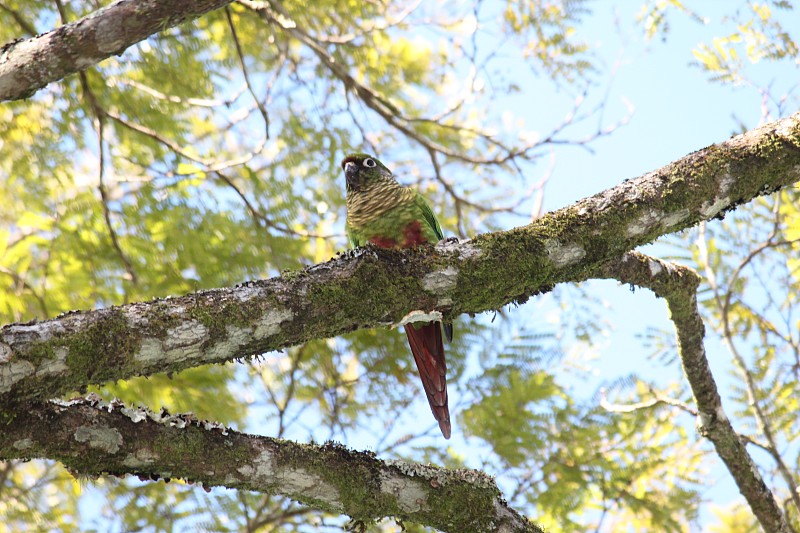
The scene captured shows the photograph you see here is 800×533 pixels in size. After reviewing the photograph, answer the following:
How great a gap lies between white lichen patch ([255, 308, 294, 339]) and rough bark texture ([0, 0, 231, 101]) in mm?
1580

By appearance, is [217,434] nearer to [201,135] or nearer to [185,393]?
[185,393]

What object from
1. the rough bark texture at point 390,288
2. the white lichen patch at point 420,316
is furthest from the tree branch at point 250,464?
the white lichen patch at point 420,316

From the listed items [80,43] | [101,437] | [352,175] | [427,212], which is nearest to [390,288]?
[101,437]

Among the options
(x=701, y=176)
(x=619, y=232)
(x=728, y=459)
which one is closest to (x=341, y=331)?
(x=619, y=232)

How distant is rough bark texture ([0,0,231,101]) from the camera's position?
10.2 ft

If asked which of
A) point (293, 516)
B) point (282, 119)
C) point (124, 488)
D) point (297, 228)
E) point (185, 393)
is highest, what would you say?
point (282, 119)

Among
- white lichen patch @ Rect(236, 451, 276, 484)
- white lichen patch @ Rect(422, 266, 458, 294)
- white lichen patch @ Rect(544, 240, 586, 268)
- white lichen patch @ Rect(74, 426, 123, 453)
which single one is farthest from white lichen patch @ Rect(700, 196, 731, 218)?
white lichen patch @ Rect(74, 426, 123, 453)

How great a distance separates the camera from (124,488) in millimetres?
5211

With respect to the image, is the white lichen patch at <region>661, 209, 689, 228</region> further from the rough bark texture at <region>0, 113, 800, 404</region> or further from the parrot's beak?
the parrot's beak

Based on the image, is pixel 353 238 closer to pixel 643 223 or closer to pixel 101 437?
pixel 643 223

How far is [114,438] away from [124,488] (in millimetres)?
3136

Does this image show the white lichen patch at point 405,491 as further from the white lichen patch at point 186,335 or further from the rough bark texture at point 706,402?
the rough bark texture at point 706,402

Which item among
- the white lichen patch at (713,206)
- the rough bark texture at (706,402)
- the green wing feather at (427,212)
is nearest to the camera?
the white lichen patch at (713,206)

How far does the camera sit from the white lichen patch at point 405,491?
2814mm
